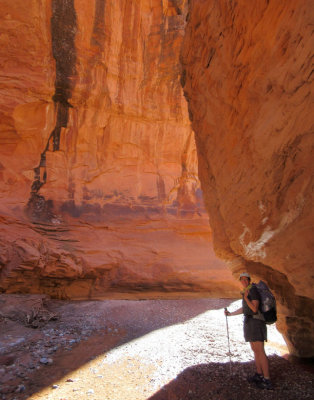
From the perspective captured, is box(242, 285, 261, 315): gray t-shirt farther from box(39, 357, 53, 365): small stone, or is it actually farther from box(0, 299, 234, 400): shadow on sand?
box(39, 357, 53, 365): small stone

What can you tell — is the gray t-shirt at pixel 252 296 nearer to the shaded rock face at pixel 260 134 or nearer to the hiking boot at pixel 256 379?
the shaded rock face at pixel 260 134

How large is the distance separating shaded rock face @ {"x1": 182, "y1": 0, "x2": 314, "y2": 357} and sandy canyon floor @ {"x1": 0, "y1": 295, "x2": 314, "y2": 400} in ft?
3.89

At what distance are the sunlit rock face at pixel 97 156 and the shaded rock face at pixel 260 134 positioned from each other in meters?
4.21

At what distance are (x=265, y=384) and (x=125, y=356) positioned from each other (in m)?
2.61

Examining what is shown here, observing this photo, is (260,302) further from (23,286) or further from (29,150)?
(29,150)

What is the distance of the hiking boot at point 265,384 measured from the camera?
3246mm

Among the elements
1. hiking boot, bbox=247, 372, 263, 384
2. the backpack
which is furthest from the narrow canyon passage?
hiking boot, bbox=247, 372, 263, 384

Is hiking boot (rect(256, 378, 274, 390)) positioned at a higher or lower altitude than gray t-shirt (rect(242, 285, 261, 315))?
lower

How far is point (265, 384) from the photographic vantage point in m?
3.27

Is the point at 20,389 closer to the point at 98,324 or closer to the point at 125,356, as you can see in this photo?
the point at 125,356

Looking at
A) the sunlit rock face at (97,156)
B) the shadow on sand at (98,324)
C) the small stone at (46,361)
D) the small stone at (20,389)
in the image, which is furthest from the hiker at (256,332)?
the sunlit rock face at (97,156)

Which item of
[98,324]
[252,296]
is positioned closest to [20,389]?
[252,296]

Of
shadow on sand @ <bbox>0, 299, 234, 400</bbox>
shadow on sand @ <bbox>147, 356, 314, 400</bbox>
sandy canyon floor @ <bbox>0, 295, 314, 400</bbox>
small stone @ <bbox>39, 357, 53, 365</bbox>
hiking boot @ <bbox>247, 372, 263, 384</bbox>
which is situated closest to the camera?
shadow on sand @ <bbox>147, 356, 314, 400</bbox>

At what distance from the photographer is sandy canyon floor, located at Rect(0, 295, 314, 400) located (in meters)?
3.57
